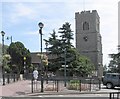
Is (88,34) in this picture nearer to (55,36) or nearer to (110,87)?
(55,36)

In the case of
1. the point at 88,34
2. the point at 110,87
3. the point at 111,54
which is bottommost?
the point at 110,87

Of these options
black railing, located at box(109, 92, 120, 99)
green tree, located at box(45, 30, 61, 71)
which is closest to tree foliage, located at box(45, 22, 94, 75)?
green tree, located at box(45, 30, 61, 71)

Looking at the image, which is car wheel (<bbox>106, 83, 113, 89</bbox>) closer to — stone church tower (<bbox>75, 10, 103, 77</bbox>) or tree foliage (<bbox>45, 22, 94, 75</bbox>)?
tree foliage (<bbox>45, 22, 94, 75</bbox>)

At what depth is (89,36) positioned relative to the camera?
116 m

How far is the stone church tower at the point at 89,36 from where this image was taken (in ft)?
374

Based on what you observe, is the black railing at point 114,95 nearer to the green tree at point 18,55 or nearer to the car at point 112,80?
the car at point 112,80

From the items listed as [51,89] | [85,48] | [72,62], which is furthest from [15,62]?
[51,89]

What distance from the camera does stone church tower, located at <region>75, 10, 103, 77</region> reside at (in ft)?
374

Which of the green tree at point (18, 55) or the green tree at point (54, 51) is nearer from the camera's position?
the green tree at point (54, 51)

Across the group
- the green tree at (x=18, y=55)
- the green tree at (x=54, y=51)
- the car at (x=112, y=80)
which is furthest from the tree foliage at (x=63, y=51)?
the car at (x=112, y=80)

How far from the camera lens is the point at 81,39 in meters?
115

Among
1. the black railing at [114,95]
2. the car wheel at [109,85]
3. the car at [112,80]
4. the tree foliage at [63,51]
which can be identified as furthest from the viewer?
the tree foliage at [63,51]

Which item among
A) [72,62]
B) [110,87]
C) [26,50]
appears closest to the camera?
[110,87]

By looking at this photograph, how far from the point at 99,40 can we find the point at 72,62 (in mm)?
49592
